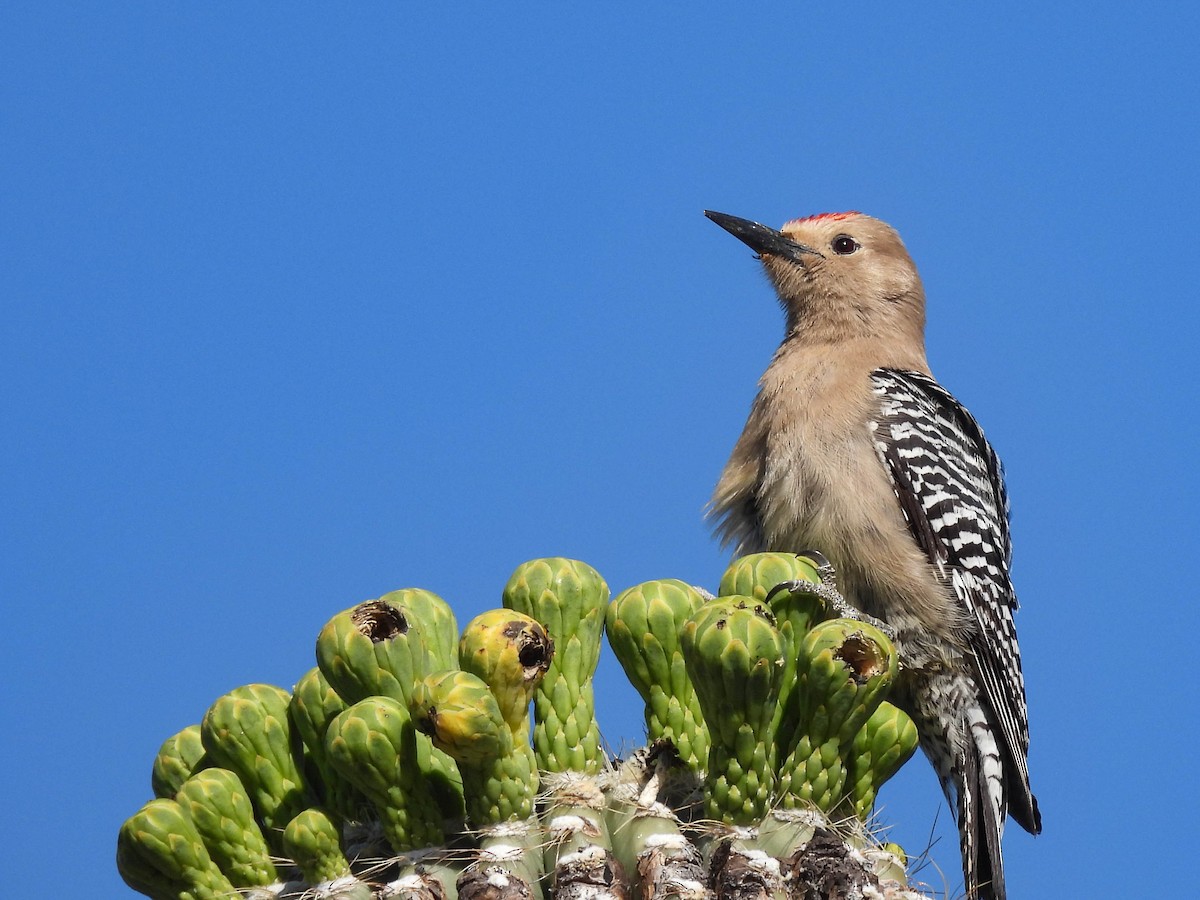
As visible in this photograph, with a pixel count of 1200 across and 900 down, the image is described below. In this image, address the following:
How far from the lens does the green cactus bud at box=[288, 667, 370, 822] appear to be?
430 cm

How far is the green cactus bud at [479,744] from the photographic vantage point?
12.2ft

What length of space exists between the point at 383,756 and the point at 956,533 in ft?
13.8

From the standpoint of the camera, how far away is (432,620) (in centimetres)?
432

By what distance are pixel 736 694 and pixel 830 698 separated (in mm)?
330

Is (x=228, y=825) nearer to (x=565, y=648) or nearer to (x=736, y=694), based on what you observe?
(x=565, y=648)

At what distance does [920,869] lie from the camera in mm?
4660

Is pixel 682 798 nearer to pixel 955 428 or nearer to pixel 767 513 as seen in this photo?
pixel 767 513

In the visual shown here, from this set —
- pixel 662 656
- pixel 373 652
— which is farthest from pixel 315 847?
pixel 662 656

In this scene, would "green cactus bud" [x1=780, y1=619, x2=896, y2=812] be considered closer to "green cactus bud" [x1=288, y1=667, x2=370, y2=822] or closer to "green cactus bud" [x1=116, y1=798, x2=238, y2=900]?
"green cactus bud" [x1=288, y1=667, x2=370, y2=822]

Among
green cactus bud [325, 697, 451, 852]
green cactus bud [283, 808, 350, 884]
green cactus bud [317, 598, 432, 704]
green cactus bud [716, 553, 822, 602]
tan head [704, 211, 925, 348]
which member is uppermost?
tan head [704, 211, 925, 348]

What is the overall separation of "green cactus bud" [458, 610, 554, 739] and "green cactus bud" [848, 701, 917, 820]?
1.10m

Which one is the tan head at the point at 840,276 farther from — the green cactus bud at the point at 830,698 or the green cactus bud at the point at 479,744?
the green cactus bud at the point at 479,744

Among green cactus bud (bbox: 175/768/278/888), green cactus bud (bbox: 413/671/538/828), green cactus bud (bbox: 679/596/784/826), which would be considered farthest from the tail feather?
green cactus bud (bbox: 175/768/278/888)

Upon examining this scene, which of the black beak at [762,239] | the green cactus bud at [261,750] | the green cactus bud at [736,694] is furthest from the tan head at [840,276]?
the green cactus bud at [261,750]
